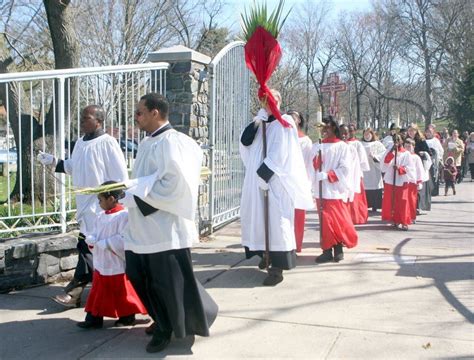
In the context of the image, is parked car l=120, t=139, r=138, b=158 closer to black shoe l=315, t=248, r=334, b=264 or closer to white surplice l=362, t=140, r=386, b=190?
black shoe l=315, t=248, r=334, b=264

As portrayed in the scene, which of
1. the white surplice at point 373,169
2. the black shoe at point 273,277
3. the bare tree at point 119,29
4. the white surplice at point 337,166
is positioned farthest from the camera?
the bare tree at point 119,29

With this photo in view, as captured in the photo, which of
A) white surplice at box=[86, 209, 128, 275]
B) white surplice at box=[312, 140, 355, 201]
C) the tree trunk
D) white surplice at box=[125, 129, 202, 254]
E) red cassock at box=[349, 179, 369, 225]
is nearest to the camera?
white surplice at box=[125, 129, 202, 254]

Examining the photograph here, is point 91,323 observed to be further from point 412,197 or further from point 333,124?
point 412,197

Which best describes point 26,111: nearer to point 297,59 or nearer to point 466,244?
point 466,244

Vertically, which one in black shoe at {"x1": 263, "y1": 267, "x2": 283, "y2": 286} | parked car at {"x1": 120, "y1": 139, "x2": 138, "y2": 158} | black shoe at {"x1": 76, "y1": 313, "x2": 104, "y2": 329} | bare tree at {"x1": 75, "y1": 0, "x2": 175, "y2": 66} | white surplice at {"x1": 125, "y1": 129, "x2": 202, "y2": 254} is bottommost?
black shoe at {"x1": 76, "y1": 313, "x2": 104, "y2": 329}

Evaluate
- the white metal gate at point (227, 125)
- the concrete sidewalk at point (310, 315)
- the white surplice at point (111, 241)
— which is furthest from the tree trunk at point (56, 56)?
the white surplice at point (111, 241)

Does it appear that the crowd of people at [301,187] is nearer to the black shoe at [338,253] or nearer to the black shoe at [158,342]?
the black shoe at [338,253]

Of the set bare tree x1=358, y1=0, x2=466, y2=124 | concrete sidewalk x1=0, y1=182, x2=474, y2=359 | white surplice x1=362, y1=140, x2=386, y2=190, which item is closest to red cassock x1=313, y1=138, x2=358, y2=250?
concrete sidewalk x1=0, y1=182, x2=474, y2=359

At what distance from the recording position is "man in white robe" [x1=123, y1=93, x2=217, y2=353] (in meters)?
3.94

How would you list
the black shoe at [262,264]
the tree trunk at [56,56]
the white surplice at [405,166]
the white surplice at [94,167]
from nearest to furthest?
the white surplice at [94,167] < the black shoe at [262,264] < the tree trunk at [56,56] < the white surplice at [405,166]

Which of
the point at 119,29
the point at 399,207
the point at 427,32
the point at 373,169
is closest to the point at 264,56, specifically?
the point at 399,207

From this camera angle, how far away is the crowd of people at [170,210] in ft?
13.2

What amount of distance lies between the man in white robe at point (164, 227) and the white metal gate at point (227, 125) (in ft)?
14.9

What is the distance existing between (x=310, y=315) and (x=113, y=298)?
5.61ft
